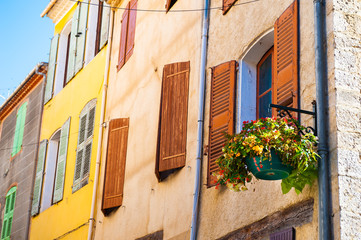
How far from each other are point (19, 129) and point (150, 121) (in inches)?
318

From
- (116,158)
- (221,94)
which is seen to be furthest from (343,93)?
(116,158)

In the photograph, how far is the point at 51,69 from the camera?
55.2 feet

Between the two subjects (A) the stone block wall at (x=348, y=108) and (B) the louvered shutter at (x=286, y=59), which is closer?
(A) the stone block wall at (x=348, y=108)

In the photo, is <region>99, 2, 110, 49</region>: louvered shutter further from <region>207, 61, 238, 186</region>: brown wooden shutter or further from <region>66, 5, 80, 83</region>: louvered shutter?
<region>207, 61, 238, 186</region>: brown wooden shutter

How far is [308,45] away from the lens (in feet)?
23.0

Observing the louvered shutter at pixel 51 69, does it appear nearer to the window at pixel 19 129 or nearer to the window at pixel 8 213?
the window at pixel 19 129

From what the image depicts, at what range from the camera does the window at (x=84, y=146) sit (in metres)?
13.2

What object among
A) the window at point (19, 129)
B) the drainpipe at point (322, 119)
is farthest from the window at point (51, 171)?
the drainpipe at point (322, 119)

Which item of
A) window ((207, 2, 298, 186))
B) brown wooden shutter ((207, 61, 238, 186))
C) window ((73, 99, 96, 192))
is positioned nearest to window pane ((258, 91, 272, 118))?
window ((207, 2, 298, 186))

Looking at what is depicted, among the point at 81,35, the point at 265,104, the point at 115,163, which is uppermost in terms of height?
the point at 81,35

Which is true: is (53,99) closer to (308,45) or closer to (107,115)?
(107,115)

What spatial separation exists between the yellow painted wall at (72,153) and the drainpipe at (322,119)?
22.1ft

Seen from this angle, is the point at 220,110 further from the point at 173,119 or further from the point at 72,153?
the point at 72,153

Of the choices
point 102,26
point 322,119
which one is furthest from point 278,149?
point 102,26
